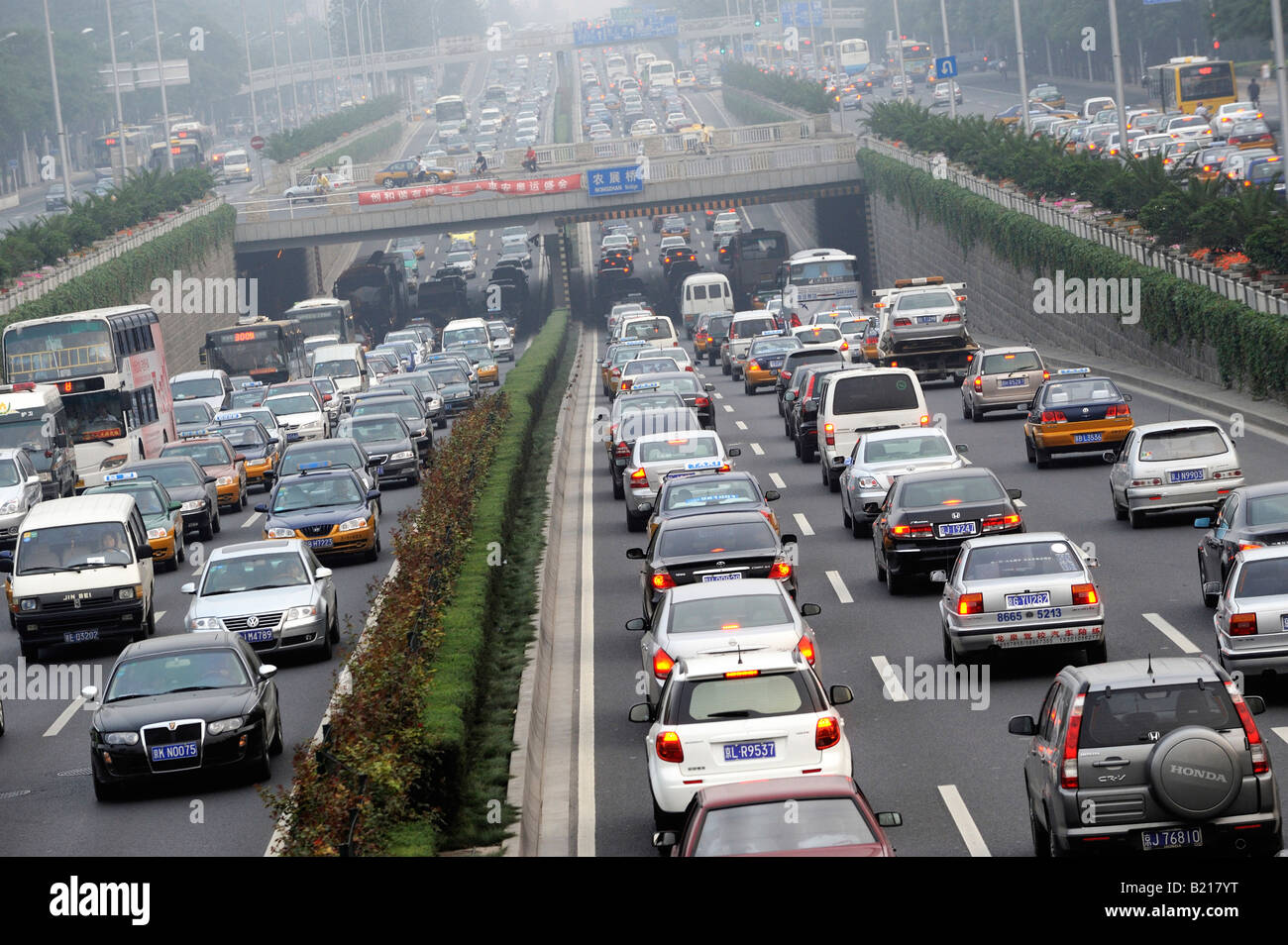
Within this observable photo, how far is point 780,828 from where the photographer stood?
10.7 m

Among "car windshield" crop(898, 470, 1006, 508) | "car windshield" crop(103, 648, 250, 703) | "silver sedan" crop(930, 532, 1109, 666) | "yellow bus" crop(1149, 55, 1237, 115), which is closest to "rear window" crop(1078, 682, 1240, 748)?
"silver sedan" crop(930, 532, 1109, 666)

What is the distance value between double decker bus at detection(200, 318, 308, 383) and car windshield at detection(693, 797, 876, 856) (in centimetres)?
5269

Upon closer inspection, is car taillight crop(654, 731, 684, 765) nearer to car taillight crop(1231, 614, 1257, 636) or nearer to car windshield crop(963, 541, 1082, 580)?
car taillight crop(1231, 614, 1257, 636)

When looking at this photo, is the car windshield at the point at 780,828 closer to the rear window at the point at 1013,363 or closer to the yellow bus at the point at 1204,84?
the rear window at the point at 1013,363

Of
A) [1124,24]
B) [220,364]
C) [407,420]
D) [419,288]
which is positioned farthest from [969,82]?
[407,420]

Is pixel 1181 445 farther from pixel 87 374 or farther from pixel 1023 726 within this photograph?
pixel 87 374

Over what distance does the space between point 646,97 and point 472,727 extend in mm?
169635

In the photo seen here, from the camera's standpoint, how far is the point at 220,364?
2475 inches

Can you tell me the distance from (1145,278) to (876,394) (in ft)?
48.9

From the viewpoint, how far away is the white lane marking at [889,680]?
1867cm

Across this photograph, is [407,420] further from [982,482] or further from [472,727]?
[472,727]

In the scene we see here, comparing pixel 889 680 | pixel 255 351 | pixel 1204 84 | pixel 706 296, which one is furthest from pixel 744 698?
pixel 1204 84

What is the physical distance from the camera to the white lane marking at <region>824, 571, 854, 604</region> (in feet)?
78.1

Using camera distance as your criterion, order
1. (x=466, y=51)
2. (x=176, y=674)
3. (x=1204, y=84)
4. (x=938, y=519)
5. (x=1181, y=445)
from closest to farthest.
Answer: (x=176, y=674), (x=938, y=519), (x=1181, y=445), (x=1204, y=84), (x=466, y=51)
